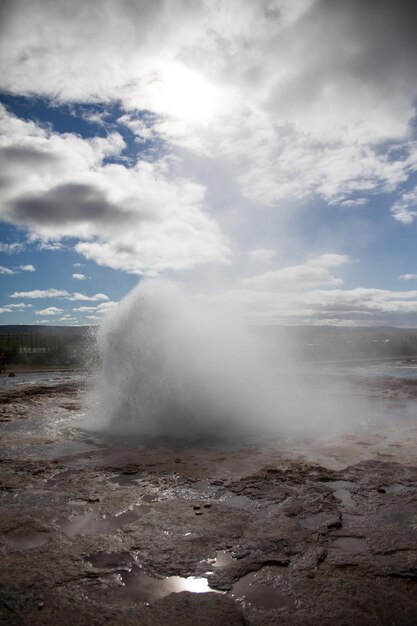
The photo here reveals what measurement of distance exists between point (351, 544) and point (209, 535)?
1404 millimetres

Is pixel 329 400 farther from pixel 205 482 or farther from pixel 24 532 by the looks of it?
pixel 24 532

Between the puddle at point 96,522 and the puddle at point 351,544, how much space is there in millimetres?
2174

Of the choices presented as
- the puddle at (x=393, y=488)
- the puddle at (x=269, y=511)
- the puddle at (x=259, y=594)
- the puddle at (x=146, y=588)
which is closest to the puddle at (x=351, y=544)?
the puddle at (x=269, y=511)

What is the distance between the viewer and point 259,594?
338 centimetres

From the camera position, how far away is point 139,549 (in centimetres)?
404

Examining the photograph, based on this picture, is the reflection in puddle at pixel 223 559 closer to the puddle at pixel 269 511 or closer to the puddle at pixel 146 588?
the puddle at pixel 146 588

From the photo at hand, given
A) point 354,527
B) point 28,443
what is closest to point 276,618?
point 354,527

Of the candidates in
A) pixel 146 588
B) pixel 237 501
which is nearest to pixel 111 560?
pixel 146 588

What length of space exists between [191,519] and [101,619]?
5.63 feet

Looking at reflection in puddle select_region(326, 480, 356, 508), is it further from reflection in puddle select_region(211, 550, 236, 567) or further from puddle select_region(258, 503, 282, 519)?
reflection in puddle select_region(211, 550, 236, 567)

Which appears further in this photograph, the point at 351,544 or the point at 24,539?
the point at 24,539

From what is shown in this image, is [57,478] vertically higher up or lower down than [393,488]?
higher up

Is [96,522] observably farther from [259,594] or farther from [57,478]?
[259,594]

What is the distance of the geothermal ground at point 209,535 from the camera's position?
3.23 metres
